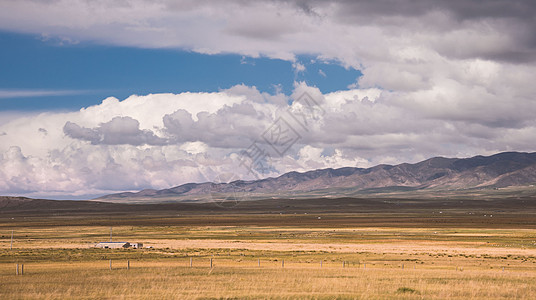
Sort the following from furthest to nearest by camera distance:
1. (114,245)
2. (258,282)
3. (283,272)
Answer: (114,245)
(283,272)
(258,282)

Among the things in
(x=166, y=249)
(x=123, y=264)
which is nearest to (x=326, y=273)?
(x=123, y=264)

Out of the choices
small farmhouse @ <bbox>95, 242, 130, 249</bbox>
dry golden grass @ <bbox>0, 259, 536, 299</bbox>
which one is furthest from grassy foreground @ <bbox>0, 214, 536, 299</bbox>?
small farmhouse @ <bbox>95, 242, 130, 249</bbox>

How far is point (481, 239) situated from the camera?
100 meters

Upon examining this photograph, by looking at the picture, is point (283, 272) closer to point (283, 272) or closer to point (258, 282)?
point (283, 272)

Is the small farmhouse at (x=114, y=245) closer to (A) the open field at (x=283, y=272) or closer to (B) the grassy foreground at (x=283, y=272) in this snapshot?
(A) the open field at (x=283, y=272)

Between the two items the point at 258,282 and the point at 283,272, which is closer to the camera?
the point at 258,282

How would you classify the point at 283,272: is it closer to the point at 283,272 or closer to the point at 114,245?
the point at 283,272

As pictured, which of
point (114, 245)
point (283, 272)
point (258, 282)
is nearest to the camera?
point (258, 282)

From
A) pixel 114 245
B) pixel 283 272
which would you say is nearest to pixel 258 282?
pixel 283 272

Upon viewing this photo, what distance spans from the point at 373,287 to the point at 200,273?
54.0 feet

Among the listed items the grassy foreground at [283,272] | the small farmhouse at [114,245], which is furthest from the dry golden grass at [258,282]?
the small farmhouse at [114,245]

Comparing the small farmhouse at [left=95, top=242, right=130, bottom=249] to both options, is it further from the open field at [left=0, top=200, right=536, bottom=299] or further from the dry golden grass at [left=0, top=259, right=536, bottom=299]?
the dry golden grass at [left=0, top=259, right=536, bottom=299]

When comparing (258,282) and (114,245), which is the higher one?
(258,282)

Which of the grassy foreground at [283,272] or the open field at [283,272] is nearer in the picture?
the grassy foreground at [283,272]
